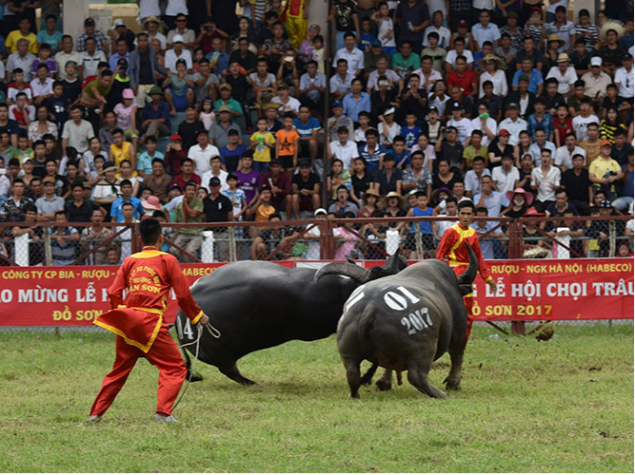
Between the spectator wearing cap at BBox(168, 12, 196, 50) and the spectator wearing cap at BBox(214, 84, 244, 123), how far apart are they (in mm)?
1924

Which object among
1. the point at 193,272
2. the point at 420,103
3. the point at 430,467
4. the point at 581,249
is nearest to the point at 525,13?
the point at 420,103

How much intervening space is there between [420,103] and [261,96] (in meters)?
3.20

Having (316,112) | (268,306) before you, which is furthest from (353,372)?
(316,112)

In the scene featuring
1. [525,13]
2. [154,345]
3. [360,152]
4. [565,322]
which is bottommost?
[565,322]

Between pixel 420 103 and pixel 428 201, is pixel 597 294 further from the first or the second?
pixel 420 103

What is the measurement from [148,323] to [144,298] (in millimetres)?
234

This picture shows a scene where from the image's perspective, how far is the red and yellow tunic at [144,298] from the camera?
8.72 meters

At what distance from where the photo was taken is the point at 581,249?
50.1 feet

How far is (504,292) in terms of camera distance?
588 inches

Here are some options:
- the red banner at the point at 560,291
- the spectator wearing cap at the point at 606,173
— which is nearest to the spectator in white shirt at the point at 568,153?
the spectator wearing cap at the point at 606,173

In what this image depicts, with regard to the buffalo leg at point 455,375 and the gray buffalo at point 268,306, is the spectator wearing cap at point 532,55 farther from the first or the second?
the buffalo leg at point 455,375

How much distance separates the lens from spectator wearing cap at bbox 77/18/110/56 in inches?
839

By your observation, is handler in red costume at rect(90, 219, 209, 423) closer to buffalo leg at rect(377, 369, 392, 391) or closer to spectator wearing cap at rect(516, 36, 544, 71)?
buffalo leg at rect(377, 369, 392, 391)

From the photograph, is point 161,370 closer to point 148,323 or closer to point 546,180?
point 148,323
